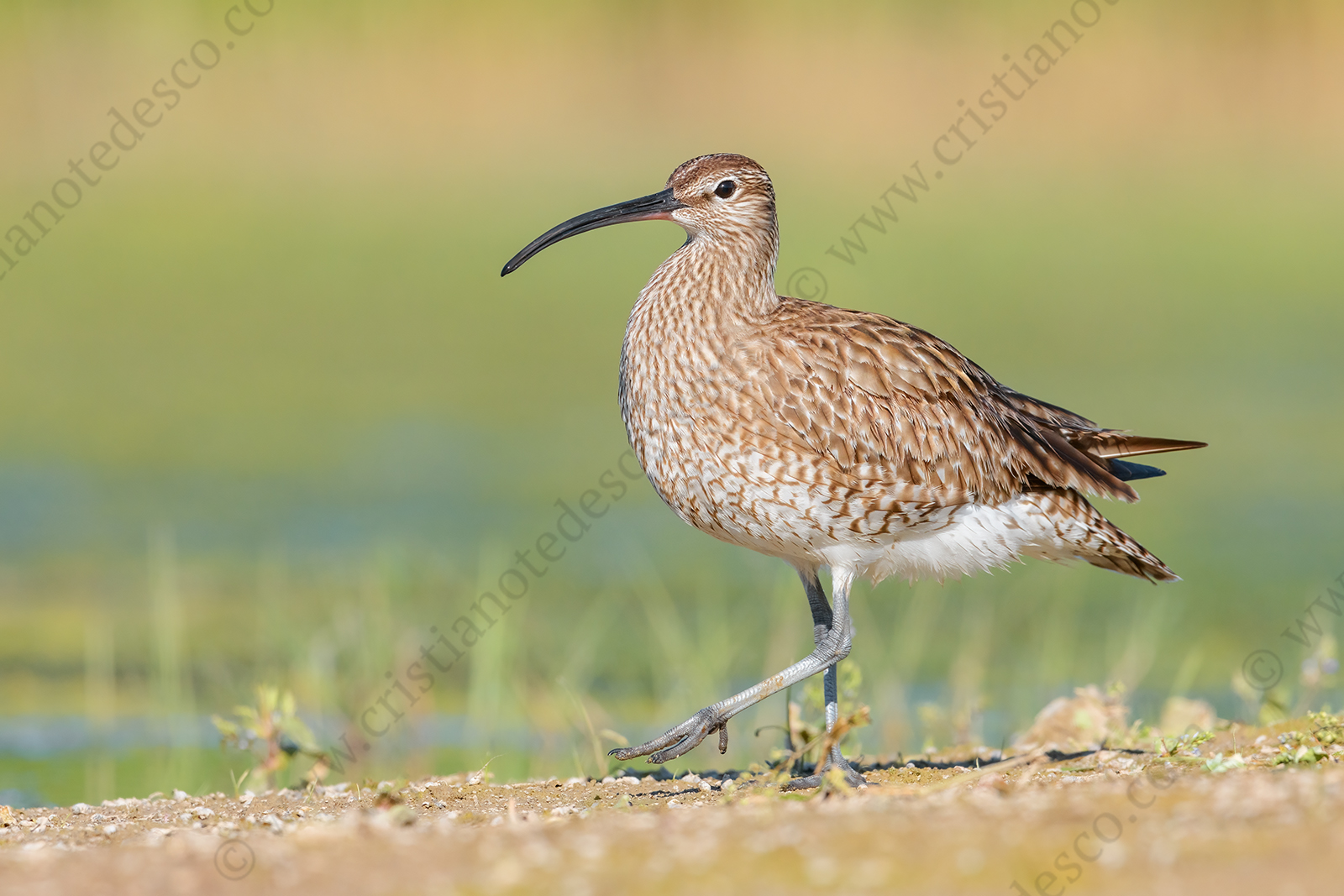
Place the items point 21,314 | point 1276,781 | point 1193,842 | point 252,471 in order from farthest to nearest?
point 21,314, point 252,471, point 1276,781, point 1193,842

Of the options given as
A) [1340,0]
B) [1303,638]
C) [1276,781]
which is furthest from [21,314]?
[1340,0]

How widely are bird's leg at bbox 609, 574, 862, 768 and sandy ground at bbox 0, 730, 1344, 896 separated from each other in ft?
2.62

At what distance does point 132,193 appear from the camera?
58.3 feet

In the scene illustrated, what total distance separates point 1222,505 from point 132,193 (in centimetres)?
1239

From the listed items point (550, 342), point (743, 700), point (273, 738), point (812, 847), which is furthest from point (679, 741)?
point (550, 342)

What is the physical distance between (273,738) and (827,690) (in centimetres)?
209

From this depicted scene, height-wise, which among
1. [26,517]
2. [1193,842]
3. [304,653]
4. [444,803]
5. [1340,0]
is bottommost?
[1193,842]

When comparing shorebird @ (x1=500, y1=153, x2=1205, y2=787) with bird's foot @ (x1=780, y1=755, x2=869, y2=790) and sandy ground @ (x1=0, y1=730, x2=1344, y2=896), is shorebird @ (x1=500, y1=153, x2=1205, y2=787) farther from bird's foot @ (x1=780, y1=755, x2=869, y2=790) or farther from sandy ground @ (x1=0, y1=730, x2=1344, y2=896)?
sandy ground @ (x1=0, y1=730, x2=1344, y2=896)

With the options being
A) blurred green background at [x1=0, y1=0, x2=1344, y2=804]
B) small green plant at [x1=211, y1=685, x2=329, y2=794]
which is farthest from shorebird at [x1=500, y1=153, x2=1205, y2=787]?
small green plant at [x1=211, y1=685, x2=329, y2=794]

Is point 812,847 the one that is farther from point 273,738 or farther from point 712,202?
point 712,202

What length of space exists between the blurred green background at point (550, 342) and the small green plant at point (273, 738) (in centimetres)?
66

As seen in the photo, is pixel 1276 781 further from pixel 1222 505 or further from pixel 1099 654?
pixel 1222 505

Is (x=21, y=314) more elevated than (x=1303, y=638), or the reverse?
(x=21, y=314)

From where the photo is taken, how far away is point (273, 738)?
237 inches
